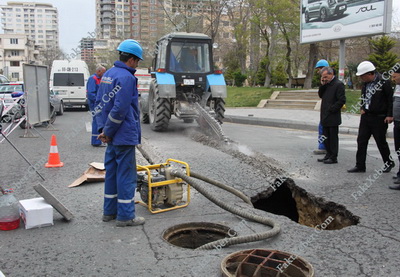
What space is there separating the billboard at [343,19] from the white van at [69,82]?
1194 cm

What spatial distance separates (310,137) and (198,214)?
7645 mm

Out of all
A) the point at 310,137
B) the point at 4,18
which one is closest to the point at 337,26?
the point at 310,137

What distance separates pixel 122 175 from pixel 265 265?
169 cm

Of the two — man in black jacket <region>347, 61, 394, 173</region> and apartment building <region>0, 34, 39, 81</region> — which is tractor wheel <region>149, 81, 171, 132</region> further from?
apartment building <region>0, 34, 39, 81</region>

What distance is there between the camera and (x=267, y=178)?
19.4 feet

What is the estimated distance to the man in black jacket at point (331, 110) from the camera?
6.98m

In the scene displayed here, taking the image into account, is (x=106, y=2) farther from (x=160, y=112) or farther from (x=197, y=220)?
(x=197, y=220)

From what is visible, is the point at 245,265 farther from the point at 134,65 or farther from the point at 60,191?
the point at 60,191

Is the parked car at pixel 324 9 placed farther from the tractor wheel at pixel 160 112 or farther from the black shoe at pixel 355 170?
the black shoe at pixel 355 170

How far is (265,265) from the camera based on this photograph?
309 cm

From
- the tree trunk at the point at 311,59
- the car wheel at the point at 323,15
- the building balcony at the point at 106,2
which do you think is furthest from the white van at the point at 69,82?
the building balcony at the point at 106,2

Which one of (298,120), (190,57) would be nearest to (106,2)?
(298,120)

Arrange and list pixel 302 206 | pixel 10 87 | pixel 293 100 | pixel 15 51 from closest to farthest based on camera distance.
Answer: pixel 302 206 < pixel 10 87 < pixel 293 100 < pixel 15 51

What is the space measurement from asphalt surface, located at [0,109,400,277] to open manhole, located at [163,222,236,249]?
107 millimetres
